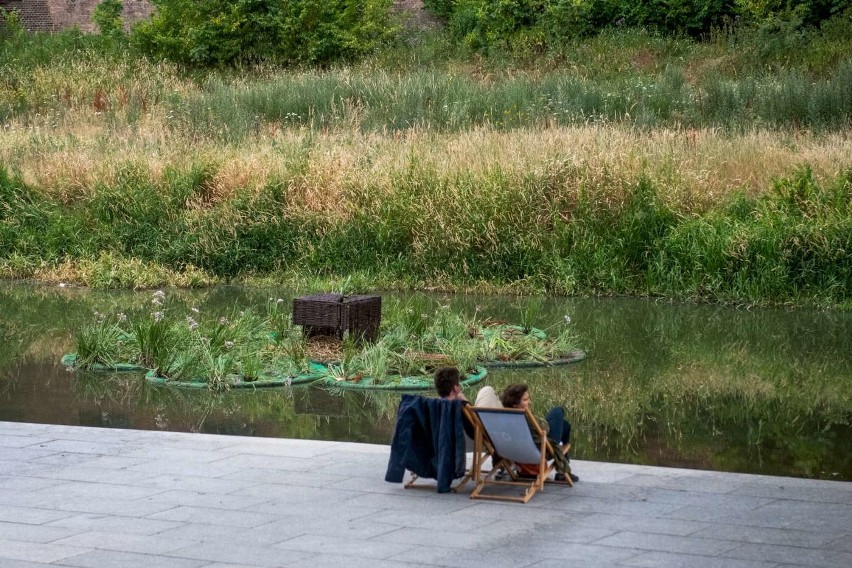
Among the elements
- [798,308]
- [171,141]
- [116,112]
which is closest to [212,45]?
[116,112]

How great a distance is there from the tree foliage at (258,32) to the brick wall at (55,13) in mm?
5935

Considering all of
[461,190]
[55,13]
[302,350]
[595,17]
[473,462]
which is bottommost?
[302,350]

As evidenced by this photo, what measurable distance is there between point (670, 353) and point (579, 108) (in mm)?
11598

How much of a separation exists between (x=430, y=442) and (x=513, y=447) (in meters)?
0.51

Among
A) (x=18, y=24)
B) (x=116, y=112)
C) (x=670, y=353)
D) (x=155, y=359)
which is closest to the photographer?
(x=155, y=359)

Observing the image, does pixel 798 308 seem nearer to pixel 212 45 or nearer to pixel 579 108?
pixel 579 108

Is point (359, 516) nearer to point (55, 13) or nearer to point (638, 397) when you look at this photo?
point (638, 397)

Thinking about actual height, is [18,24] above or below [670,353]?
above

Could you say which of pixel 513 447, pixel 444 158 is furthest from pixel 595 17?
pixel 513 447

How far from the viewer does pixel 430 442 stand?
7410 millimetres

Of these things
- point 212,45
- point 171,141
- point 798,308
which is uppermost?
point 212,45

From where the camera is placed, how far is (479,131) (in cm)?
2161

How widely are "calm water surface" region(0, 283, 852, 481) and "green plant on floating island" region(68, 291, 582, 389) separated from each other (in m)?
0.29

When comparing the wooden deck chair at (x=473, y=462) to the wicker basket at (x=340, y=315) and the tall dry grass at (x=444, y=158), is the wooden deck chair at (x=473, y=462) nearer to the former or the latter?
the wicker basket at (x=340, y=315)
